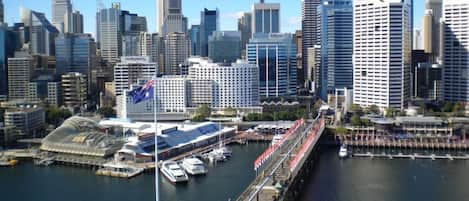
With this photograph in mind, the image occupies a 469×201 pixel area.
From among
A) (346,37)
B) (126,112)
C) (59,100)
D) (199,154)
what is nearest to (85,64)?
(59,100)

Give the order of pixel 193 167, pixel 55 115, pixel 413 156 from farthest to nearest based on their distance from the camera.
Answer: pixel 55 115 < pixel 413 156 < pixel 193 167

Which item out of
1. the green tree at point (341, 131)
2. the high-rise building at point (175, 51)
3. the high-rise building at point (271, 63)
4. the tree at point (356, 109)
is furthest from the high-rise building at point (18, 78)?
the green tree at point (341, 131)

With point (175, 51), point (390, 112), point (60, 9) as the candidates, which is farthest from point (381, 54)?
point (60, 9)

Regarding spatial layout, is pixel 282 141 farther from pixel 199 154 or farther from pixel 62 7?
pixel 62 7

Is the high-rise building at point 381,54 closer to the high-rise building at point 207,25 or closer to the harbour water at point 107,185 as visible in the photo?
the harbour water at point 107,185

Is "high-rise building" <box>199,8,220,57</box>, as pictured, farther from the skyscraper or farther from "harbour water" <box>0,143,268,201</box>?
"harbour water" <box>0,143,268,201</box>

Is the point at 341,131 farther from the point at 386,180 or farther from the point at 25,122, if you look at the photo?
the point at 25,122
